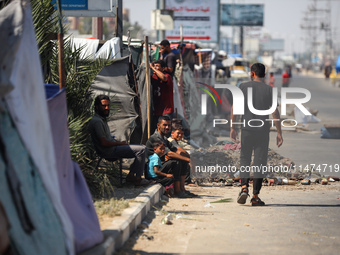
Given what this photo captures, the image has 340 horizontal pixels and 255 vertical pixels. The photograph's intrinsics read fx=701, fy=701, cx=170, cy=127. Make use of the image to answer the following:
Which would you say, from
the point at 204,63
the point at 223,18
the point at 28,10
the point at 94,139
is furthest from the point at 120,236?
the point at 223,18

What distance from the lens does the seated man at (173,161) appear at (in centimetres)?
976

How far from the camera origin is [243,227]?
766cm

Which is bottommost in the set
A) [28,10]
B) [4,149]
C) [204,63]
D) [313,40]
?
[313,40]

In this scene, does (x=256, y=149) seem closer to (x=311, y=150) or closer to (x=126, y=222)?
(x=126, y=222)

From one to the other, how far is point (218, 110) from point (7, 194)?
49.7 ft

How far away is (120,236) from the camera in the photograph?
20.7 ft

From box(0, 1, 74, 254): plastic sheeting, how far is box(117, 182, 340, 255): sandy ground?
135cm

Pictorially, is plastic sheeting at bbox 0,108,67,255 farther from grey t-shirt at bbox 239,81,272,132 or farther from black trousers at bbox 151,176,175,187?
grey t-shirt at bbox 239,81,272,132

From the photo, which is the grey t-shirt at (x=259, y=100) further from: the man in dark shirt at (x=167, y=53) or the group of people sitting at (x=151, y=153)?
the man in dark shirt at (x=167, y=53)

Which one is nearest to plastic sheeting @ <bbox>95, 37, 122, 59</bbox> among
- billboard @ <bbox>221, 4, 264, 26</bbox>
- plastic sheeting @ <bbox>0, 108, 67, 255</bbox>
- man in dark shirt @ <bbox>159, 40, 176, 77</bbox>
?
man in dark shirt @ <bbox>159, 40, 176, 77</bbox>

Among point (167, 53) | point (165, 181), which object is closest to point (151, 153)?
point (165, 181)

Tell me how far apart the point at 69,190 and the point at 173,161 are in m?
4.14

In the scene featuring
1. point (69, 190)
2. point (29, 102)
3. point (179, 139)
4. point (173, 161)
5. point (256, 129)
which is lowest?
point (173, 161)

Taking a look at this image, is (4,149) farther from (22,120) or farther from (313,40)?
(313,40)
